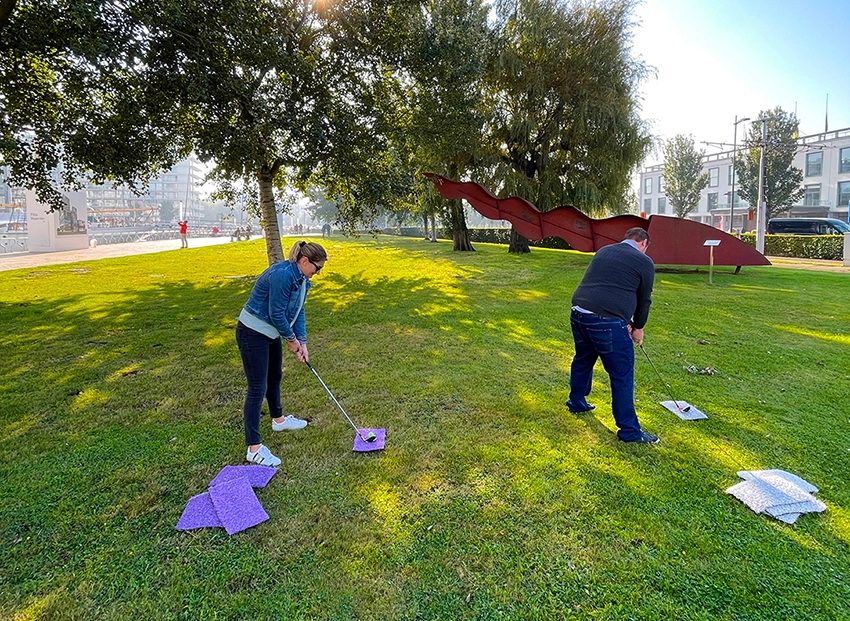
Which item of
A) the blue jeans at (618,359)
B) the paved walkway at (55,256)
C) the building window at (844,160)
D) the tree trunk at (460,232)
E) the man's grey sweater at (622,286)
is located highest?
the building window at (844,160)

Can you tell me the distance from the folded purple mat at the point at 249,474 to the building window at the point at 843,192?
5883 centimetres

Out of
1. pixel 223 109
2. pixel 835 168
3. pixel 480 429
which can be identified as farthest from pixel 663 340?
pixel 835 168

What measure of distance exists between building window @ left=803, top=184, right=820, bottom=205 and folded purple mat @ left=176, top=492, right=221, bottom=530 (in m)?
60.4

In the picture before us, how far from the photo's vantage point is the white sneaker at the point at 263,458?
3.35 meters

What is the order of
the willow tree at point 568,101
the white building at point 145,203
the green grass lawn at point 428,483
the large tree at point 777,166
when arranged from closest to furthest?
the green grass lawn at point 428,483 → the willow tree at point 568,101 → the large tree at point 777,166 → the white building at point 145,203

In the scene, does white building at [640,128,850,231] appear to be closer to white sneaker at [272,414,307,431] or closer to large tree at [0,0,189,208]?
large tree at [0,0,189,208]

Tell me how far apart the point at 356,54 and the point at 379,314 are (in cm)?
707

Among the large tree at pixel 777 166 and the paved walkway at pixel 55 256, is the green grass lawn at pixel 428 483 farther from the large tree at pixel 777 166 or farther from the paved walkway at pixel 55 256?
the large tree at pixel 777 166

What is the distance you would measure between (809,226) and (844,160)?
24.8 metres

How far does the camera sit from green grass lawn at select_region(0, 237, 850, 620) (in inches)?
86.4

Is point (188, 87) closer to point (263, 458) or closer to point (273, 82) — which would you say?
point (273, 82)

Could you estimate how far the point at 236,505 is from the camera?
9.26 feet

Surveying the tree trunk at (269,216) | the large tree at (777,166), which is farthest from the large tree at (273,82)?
the large tree at (777,166)

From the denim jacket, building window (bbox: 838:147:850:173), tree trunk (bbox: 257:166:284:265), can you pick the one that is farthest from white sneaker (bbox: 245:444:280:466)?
building window (bbox: 838:147:850:173)
